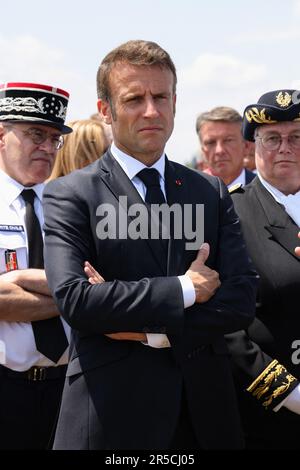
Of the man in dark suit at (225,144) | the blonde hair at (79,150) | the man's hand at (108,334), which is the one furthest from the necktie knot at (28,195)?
the man in dark suit at (225,144)

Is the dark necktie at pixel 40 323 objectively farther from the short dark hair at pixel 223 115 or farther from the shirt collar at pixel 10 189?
the short dark hair at pixel 223 115

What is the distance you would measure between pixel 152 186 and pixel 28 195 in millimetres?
995

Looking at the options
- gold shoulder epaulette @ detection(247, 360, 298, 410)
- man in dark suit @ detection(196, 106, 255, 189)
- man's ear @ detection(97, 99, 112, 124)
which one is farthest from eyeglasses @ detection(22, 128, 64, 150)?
man in dark suit @ detection(196, 106, 255, 189)

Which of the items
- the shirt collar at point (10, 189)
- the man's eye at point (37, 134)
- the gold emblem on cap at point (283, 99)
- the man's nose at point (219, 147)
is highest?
the gold emblem on cap at point (283, 99)

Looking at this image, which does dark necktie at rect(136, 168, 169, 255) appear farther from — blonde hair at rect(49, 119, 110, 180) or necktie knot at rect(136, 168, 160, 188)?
blonde hair at rect(49, 119, 110, 180)

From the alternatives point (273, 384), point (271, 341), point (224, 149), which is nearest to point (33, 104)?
point (271, 341)

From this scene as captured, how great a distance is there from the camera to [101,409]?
302 cm

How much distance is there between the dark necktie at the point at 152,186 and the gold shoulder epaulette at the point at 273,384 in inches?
38.1

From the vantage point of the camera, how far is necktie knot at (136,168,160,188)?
3.26 m

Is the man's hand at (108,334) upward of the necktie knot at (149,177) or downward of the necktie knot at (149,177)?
downward

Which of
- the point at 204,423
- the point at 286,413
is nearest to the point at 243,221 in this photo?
the point at 286,413

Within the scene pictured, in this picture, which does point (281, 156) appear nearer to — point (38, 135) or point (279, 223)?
point (279, 223)

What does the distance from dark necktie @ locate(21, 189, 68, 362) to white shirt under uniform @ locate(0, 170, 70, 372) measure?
26mm

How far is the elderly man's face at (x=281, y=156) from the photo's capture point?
3.99 meters
